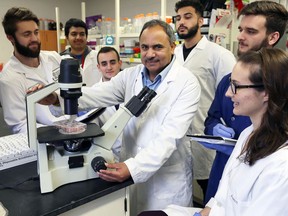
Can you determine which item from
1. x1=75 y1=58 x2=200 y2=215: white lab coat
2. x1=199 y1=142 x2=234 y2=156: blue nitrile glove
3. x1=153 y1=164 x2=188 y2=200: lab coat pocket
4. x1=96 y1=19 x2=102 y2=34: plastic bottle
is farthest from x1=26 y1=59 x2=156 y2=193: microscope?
x1=96 y1=19 x2=102 y2=34: plastic bottle

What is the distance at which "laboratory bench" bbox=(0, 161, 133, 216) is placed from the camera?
817 millimetres

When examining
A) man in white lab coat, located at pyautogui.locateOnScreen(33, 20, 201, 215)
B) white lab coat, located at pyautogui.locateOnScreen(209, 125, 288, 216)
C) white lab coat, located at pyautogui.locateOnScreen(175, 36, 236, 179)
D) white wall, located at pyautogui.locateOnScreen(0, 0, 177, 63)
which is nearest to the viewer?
white lab coat, located at pyautogui.locateOnScreen(209, 125, 288, 216)

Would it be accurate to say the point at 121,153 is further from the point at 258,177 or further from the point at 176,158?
the point at 258,177

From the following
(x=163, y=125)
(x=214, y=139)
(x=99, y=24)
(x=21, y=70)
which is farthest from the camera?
(x=99, y=24)

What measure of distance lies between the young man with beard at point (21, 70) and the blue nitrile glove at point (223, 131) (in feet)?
2.93

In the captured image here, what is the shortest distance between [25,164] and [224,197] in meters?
0.82

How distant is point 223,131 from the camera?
123cm

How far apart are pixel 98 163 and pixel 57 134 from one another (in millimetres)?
178

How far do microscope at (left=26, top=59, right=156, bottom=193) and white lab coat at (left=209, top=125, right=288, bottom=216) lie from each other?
17.9 inches

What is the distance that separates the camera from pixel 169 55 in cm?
124

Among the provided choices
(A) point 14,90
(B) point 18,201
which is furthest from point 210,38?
(B) point 18,201

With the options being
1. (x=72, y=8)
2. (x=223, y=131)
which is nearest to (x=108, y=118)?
(x=223, y=131)

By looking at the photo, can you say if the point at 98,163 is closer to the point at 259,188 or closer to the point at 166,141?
the point at 166,141

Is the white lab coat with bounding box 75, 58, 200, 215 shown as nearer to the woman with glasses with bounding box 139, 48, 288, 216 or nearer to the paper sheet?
the woman with glasses with bounding box 139, 48, 288, 216
